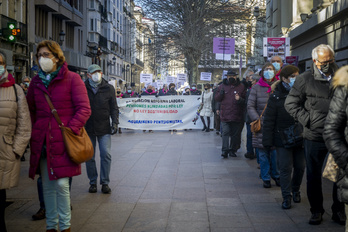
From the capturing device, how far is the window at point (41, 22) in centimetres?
3428

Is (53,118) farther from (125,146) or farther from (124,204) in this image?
(125,146)

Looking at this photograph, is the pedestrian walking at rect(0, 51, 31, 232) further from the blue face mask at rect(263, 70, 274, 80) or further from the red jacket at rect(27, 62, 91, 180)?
the blue face mask at rect(263, 70, 274, 80)

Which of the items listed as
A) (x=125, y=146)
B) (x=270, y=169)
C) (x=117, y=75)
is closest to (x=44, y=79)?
(x=270, y=169)

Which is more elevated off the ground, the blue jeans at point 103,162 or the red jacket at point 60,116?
the red jacket at point 60,116

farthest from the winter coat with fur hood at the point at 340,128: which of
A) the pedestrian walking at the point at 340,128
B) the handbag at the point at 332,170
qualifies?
the handbag at the point at 332,170

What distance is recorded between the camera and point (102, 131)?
7.86 m

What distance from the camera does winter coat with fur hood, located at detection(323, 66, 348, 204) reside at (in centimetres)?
405

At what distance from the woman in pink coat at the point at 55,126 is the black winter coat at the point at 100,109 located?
8.69 feet

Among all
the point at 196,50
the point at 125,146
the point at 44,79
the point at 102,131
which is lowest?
the point at 125,146

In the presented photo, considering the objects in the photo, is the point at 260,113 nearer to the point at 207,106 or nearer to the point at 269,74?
the point at 269,74

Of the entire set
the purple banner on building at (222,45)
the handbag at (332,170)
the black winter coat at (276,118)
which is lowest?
the handbag at (332,170)

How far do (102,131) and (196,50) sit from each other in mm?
26650

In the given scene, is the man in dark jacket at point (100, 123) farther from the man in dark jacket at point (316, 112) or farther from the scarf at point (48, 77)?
the man in dark jacket at point (316, 112)

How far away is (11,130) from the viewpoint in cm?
515
